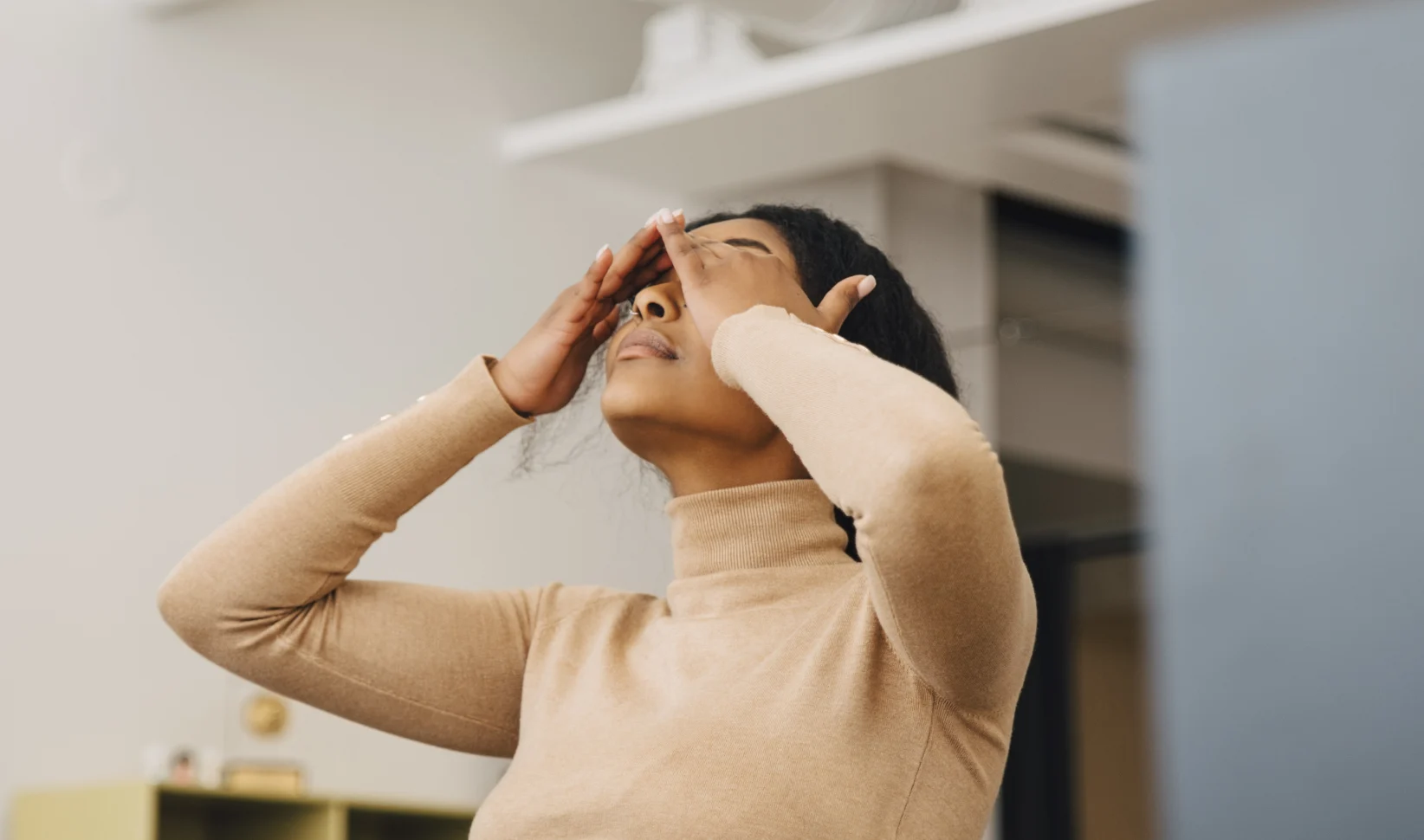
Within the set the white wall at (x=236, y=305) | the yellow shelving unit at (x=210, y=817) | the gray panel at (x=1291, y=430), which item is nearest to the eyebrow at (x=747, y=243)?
the gray panel at (x=1291, y=430)

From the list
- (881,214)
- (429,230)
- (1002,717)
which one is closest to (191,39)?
(429,230)

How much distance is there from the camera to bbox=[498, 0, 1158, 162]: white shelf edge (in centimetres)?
358

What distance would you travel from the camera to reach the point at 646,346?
136 centimetres

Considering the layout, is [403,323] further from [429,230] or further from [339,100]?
[339,100]

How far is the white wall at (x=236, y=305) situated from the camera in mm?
3355

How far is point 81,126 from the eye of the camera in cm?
354

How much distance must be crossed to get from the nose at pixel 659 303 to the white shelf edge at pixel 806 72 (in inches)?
90.7

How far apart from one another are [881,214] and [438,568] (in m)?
1.63

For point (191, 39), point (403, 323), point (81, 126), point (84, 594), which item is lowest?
point (84, 594)

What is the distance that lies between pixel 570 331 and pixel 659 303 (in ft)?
0.30

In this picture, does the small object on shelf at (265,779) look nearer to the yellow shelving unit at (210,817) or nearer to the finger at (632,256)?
the yellow shelving unit at (210,817)

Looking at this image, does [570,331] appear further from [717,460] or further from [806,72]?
[806,72]

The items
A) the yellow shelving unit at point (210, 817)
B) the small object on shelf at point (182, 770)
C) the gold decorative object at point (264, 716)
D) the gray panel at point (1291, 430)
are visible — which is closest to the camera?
the gray panel at point (1291, 430)

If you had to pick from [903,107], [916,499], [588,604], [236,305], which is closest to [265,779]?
[236,305]
